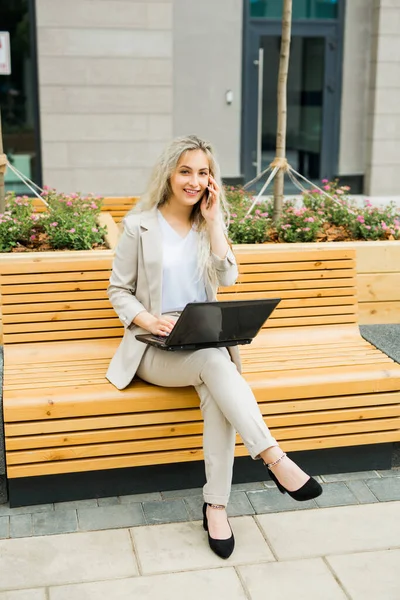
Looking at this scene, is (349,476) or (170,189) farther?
(349,476)

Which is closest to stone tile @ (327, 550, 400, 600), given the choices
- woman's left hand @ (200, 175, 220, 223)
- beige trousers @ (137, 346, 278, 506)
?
beige trousers @ (137, 346, 278, 506)

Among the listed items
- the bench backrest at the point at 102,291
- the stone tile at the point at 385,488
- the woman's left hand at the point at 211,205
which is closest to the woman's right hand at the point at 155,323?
the woman's left hand at the point at 211,205

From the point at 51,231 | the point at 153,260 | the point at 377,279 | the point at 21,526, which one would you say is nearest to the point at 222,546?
the point at 21,526

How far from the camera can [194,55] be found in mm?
10844

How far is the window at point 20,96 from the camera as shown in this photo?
1004 cm

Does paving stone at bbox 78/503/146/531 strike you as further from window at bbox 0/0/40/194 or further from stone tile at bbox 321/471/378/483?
window at bbox 0/0/40/194

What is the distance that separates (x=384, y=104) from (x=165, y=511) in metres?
8.76

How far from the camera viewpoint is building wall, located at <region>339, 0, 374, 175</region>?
37.1 ft

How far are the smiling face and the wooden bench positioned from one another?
0.81 meters

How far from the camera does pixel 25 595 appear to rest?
3.18 meters

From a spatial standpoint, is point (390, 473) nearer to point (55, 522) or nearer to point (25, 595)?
point (55, 522)

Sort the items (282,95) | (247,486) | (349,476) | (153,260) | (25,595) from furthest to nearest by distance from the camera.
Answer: (282,95) → (349,476) → (247,486) → (153,260) → (25,595)

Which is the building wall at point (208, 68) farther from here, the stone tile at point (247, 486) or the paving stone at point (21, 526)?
the paving stone at point (21, 526)

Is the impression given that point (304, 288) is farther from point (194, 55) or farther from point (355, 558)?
point (194, 55)
